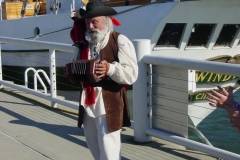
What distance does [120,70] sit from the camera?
3127 mm

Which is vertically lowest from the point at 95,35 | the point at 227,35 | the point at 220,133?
the point at 220,133

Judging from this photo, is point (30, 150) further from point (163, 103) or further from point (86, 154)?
point (163, 103)

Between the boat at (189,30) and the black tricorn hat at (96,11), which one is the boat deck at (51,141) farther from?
the boat at (189,30)

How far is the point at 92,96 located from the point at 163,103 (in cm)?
159

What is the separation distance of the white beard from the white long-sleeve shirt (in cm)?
6

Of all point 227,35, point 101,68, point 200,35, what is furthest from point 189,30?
point 101,68

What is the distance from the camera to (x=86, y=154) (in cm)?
461

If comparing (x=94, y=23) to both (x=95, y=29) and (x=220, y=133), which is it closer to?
(x=95, y=29)

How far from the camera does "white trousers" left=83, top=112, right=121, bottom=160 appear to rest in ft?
10.8

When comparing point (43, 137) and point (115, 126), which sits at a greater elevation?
point (115, 126)

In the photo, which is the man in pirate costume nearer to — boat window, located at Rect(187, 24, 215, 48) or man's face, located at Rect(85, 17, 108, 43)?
man's face, located at Rect(85, 17, 108, 43)

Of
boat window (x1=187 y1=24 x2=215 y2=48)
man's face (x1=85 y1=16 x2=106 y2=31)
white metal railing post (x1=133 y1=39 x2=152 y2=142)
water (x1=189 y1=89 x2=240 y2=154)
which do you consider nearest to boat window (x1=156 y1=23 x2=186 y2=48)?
boat window (x1=187 y1=24 x2=215 y2=48)

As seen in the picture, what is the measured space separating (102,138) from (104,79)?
444mm

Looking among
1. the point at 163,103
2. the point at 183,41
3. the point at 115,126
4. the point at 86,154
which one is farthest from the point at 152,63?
the point at 183,41
